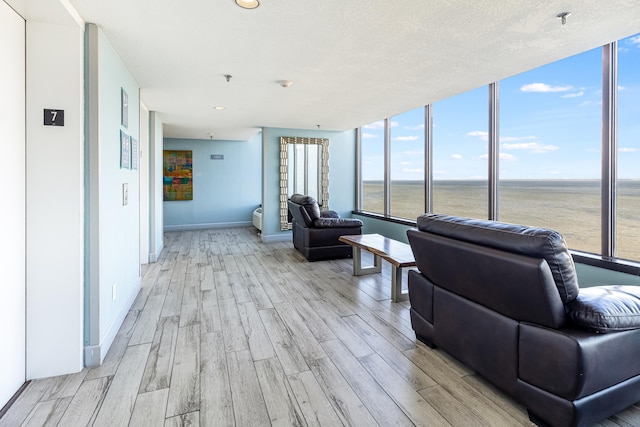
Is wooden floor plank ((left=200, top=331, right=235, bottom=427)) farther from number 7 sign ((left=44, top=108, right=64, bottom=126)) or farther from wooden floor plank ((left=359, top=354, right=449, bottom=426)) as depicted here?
number 7 sign ((left=44, top=108, right=64, bottom=126))

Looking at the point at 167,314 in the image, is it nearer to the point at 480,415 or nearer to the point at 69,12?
the point at 69,12

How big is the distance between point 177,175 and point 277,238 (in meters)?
3.48

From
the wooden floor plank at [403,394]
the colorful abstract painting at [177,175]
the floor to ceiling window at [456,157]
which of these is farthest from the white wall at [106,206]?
the colorful abstract painting at [177,175]

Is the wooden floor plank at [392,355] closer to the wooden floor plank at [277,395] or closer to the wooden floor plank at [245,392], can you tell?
the wooden floor plank at [277,395]

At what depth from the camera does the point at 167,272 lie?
4.36m

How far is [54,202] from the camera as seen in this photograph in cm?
196

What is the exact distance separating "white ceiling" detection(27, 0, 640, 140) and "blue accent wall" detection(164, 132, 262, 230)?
4172 millimetres

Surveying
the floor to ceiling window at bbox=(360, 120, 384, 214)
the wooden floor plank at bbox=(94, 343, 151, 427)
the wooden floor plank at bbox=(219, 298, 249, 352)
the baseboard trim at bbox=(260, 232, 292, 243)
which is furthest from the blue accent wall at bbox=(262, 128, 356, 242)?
the wooden floor plank at bbox=(94, 343, 151, 427)

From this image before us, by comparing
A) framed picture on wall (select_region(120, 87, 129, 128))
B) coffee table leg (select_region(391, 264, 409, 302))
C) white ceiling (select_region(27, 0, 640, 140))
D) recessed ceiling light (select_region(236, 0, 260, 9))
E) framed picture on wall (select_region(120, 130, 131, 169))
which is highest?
white ceiling (select_region(27, 0, 640, 140))

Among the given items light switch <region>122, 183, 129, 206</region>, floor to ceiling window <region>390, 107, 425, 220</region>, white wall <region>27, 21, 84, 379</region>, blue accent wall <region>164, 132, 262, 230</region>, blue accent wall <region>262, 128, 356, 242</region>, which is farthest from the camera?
blue accent wall <region>164, 132, 262, 230</region>

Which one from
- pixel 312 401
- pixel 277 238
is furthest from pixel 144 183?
pixel 312 401

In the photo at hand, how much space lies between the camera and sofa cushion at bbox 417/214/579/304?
4.68ft

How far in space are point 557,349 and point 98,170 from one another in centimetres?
282

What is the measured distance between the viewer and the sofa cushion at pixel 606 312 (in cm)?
138
